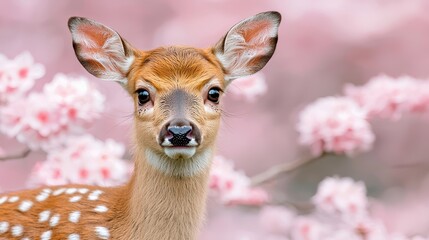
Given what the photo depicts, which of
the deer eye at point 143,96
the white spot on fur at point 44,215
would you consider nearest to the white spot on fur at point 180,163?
the deer eye at point 143,96

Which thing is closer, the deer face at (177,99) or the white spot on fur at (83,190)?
the deer face at (177,99)

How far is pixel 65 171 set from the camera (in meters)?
4.11

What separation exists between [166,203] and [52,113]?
81cm

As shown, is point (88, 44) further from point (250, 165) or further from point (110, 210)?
point (250, 165)

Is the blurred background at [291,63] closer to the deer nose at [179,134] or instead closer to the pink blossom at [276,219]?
the pink blossom at [276,219]

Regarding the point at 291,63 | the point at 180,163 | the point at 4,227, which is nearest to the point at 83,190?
the point at 4,227

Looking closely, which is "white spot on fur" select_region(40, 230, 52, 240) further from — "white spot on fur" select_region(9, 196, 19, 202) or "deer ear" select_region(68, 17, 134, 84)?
"deer ear" select_region(68, 17, 134, 84)

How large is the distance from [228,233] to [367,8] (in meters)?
1.34

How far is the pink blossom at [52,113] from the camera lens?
3967 millimetres

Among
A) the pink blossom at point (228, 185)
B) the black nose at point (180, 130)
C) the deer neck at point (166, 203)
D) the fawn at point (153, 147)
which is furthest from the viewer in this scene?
the pink blossom at point (228, 185)

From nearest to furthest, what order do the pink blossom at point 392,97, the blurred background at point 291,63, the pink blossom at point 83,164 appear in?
the pink blossom at point 83,164 < the pink blossom at point 392,97 < the blurred background at point 291,63

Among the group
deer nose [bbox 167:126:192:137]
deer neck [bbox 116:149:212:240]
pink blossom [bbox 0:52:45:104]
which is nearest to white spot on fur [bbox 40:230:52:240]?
deer neck [bbox 116:149:212:240]

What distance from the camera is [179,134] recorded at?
3.01 metres

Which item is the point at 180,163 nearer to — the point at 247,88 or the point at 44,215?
the point at 44,215
